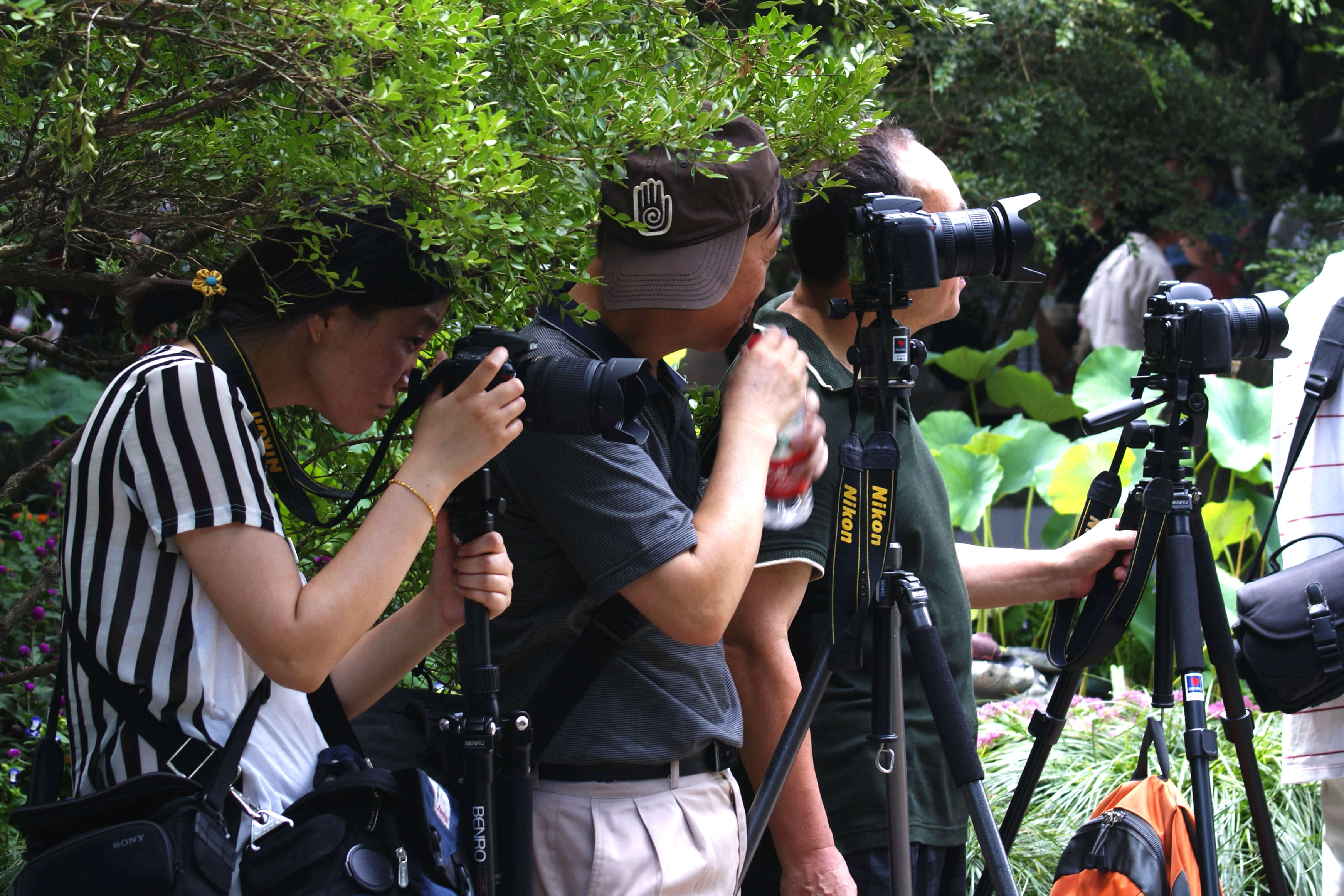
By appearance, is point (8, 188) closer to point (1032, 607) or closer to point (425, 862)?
point (425, 862)

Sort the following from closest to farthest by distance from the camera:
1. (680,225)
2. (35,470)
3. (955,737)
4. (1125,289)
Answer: (680,225), (955,737), (35,470), (1125,289)

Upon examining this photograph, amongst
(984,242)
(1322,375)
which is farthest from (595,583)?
(1322,375)

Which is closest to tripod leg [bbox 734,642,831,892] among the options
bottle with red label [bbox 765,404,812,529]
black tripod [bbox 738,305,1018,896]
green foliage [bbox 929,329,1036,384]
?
black tripod [bbox 738,305,1018,896]

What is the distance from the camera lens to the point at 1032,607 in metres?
Result: 5.24

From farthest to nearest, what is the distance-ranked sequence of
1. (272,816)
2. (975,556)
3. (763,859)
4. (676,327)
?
(975,556) < (763,859) < (676,327) < (272,816)

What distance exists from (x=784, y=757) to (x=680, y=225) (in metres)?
0.76

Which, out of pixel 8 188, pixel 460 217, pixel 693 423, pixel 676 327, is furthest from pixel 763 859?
pixel 8 188

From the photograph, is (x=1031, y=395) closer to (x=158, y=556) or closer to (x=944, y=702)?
(x=944, y=702)

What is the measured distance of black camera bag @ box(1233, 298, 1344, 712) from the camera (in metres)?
2.24

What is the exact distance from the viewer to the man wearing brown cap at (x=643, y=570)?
1.52 m

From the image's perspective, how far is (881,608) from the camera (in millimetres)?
1814

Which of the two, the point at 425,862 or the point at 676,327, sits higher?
the point at 676,327

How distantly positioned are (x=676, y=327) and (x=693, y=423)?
206 mm

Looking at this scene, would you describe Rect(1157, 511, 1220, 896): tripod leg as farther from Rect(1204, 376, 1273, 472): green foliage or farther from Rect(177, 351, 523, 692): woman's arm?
Rect(1204, 376, 1273, 472): green foliage
